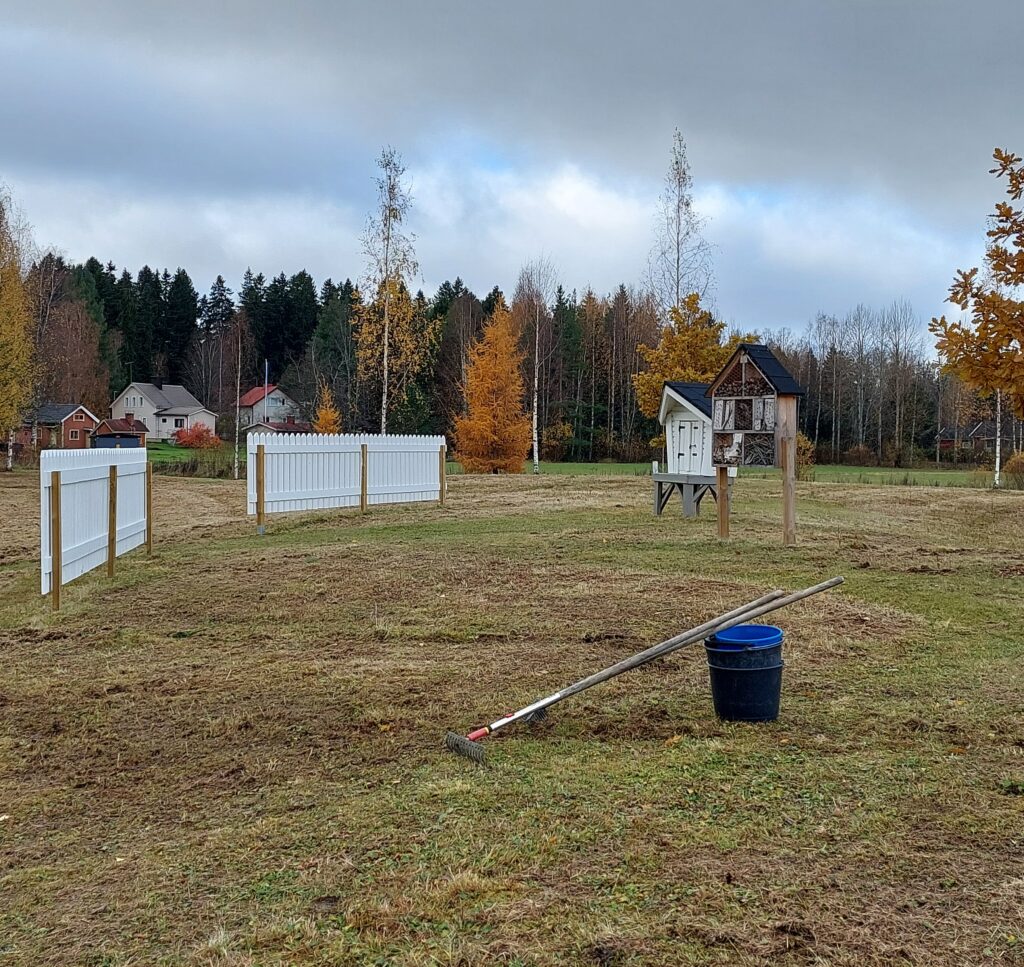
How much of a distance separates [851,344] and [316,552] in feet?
219

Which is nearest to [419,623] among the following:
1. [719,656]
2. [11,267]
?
[719,656]

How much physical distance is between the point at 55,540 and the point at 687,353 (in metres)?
21.2

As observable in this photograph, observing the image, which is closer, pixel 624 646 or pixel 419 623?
pixel 624 646

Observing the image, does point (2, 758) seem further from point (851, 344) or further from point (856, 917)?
point (851, 344)

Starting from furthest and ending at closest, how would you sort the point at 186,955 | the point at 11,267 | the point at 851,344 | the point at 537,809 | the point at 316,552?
the point at 851,344 < the point at 11,267 < the point at 316,552 < the point at 537,809 < the point at 186,955

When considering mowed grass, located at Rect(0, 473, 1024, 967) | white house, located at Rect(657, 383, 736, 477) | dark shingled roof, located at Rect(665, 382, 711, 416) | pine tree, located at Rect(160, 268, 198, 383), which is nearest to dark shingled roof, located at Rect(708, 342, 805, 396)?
dark shingled roof, located at Rect(665, 382, 711, 416)

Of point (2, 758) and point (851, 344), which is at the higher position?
point (851, 344)

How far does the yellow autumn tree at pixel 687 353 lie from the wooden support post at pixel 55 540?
65.8 feet

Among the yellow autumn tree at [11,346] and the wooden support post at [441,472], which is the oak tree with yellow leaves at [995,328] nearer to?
the wooden support post at [441,472]

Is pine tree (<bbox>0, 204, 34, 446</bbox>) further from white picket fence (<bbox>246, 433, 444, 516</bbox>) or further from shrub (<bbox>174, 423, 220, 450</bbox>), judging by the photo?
shrub (<bbox>174, 423, 220, 450</bbox>)

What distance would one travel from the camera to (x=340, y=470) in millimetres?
17109

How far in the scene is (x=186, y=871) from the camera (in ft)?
11.0

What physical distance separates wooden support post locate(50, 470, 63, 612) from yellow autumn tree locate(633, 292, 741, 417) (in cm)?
2005

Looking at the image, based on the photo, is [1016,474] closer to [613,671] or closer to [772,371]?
[772,371]
